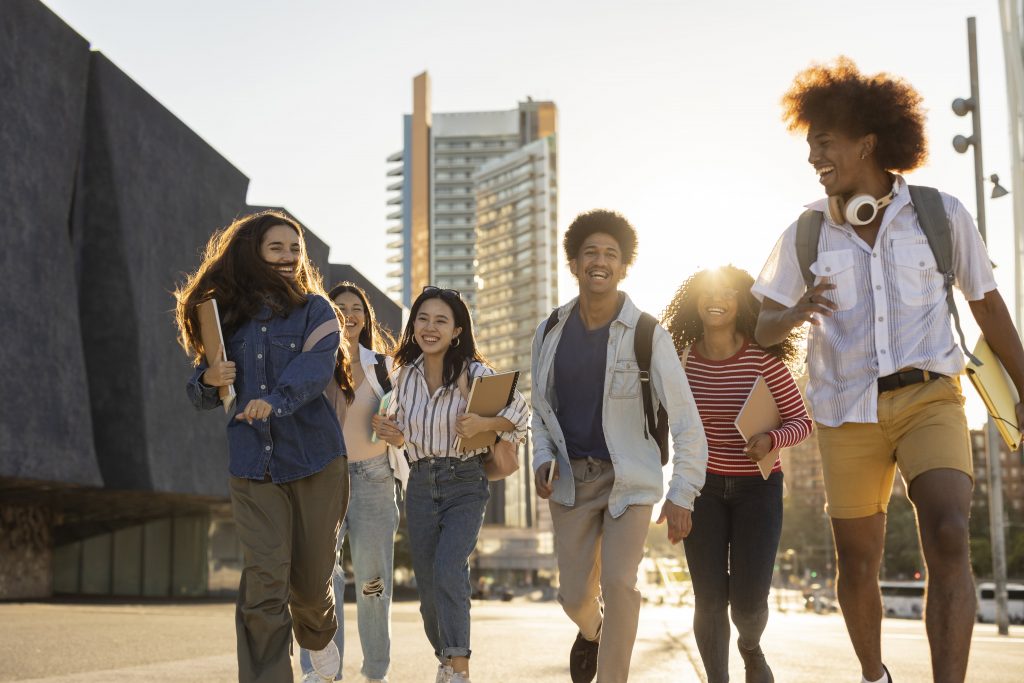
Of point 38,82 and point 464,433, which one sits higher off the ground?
point 38,82

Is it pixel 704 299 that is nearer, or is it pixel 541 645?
pixel 704 299

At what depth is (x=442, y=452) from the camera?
6.37m

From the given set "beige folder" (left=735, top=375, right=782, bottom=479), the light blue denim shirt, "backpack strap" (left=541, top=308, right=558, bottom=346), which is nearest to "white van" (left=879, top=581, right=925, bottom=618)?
"beige folder" (left=735, top=375, right=782, bottom=479)

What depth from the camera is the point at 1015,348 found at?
473 cm

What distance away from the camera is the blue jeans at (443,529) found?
6137mm

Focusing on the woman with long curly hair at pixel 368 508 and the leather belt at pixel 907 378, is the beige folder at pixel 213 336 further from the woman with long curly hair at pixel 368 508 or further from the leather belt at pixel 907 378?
the leather belt at pixel 907 378

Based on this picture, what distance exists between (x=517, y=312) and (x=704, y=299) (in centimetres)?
17536

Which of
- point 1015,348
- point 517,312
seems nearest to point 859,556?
point 1015,348

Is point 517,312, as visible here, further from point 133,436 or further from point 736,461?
point 736,461

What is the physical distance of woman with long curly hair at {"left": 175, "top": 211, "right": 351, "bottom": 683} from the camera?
5031 mm

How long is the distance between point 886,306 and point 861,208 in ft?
1.35

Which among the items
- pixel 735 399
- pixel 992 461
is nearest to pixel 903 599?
pixel 992 461

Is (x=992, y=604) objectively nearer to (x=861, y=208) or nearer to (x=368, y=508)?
(x=368, y=508)

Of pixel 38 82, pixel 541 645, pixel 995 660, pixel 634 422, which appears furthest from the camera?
pixel 38 82
